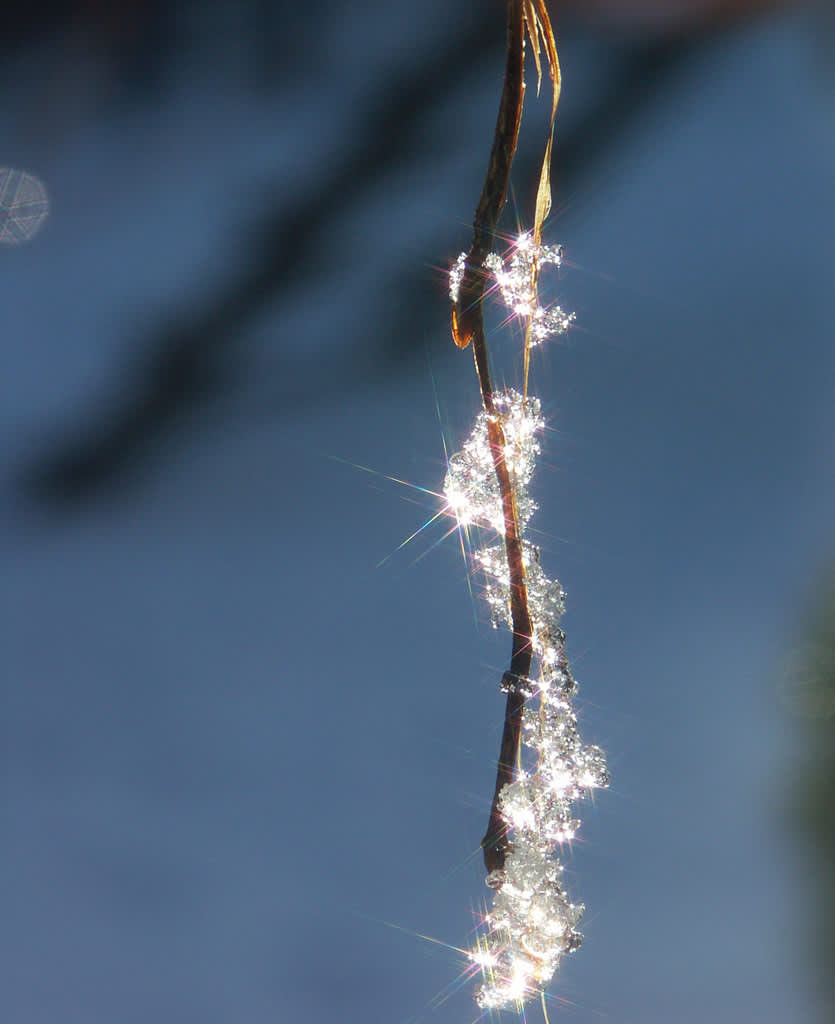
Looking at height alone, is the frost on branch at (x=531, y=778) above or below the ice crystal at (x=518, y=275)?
below

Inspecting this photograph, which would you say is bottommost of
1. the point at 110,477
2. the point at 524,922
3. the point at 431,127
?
the point at 524,922

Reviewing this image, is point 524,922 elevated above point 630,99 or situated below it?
below

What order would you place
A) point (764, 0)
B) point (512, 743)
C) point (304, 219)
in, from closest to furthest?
point (512, 743), point (764, 0), point (304, 219)

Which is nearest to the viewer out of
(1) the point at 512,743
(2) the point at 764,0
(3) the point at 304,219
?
(1) the point at 512,743

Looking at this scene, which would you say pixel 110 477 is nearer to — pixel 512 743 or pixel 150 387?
pixel 150 387

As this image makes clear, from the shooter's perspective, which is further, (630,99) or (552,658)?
(630,99)

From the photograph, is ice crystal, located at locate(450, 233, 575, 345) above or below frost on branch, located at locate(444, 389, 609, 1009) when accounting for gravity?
above

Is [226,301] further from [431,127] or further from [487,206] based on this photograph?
[487,206]

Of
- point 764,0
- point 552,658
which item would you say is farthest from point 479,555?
point 764,0
